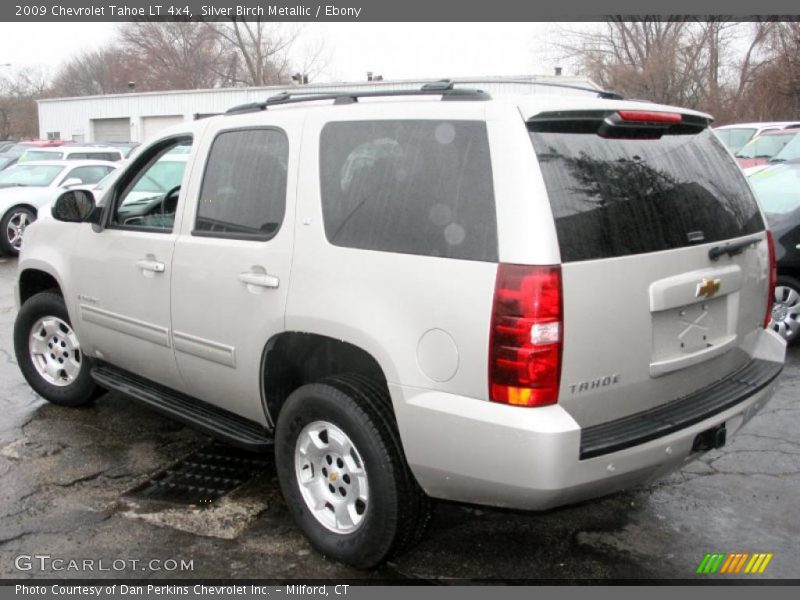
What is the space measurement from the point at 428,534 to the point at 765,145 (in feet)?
46.8

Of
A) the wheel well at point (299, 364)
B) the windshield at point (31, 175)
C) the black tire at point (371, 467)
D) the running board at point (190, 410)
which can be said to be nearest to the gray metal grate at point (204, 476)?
the running board at point (190, 410)

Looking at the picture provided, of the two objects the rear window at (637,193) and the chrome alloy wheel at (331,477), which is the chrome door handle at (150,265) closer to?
the chrome alloy wheel at (331,477)

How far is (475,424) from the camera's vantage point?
2656mm

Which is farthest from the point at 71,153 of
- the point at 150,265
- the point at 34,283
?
the point at 150,265

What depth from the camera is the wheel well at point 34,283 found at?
16.9 feet

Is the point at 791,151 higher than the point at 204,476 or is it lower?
higher

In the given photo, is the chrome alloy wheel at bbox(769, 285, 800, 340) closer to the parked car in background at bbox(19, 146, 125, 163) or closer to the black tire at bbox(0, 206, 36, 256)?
the black tire at bbox(0, 206, 36, 256)

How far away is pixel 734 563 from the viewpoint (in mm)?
3293

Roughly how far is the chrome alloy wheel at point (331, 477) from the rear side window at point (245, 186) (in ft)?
3.06

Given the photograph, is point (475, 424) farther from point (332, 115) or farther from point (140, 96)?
point (140, 96)

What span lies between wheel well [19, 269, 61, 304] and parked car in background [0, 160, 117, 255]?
7.30 meters

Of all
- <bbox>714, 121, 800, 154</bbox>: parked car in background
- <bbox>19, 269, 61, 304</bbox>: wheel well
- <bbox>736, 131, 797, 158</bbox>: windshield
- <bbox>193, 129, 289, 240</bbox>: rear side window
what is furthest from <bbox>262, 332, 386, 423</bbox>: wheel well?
<bbox>714, 121, 800, 154</bbox>: parked car in background

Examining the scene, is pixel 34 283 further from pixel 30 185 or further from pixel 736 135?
pixel 736 135

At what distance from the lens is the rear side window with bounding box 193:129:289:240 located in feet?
11.4
